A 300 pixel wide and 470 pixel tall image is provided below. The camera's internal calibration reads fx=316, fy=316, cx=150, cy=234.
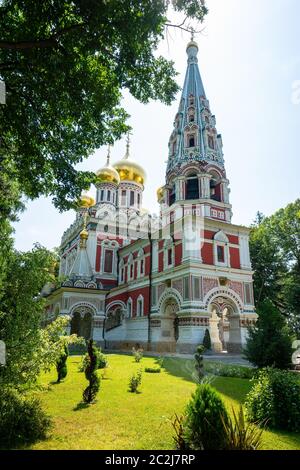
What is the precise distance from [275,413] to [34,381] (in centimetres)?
462

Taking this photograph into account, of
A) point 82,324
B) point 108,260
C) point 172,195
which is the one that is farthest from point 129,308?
point 172,195

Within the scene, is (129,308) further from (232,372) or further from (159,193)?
(159,193)

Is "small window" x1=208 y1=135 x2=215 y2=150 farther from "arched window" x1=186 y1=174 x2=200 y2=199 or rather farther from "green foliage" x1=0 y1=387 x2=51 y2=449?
"green foliage" x1=0 y1=387 x2=51 y2=449

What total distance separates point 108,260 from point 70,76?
27.2 metres

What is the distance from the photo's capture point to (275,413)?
6066mm

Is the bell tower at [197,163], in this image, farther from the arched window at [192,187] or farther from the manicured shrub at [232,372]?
the manicured shrub at [232,372]

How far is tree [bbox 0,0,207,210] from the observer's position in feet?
20.6

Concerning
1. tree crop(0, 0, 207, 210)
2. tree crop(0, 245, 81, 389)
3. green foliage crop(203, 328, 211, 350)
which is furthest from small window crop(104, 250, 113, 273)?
tree crop(0, 245, 81, 389)

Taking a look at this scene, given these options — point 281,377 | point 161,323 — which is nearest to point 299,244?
point 161,323

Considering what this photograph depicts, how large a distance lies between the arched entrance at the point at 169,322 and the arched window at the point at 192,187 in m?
9.20

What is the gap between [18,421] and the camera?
5.22 m

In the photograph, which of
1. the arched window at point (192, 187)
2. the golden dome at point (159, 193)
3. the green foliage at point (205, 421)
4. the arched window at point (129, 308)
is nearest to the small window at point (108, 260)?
the arched window at point (129, 308)
